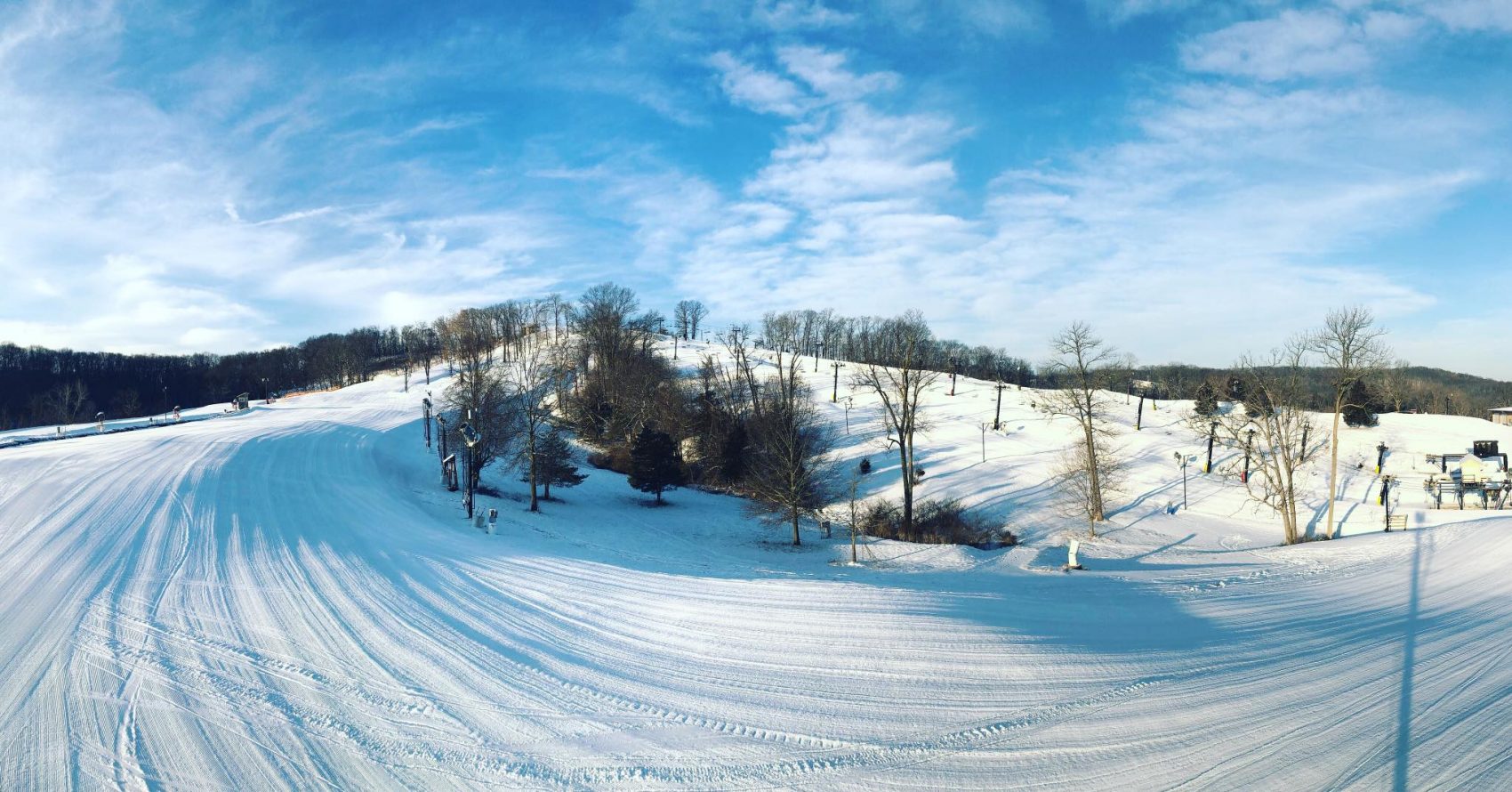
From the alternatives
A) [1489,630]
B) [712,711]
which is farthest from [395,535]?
[1489,630]

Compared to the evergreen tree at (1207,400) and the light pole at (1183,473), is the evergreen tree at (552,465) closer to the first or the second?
the light pole at (1183,473)

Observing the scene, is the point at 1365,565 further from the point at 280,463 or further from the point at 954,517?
the point at 280,463

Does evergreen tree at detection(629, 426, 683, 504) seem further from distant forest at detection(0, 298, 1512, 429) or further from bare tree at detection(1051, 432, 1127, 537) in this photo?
distant forest at detection(0, 298, 1512, 429)

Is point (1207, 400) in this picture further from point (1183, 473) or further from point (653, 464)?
point (653, 464)

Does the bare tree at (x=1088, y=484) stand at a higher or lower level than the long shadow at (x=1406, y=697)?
lower

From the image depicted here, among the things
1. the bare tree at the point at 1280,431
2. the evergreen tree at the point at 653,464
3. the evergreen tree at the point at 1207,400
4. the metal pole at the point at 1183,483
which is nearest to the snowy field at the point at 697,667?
the bare tree at the point at 1280,431

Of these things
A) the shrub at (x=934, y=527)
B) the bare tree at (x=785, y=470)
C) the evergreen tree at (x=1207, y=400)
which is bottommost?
the shrub at (x=934, y=527)
